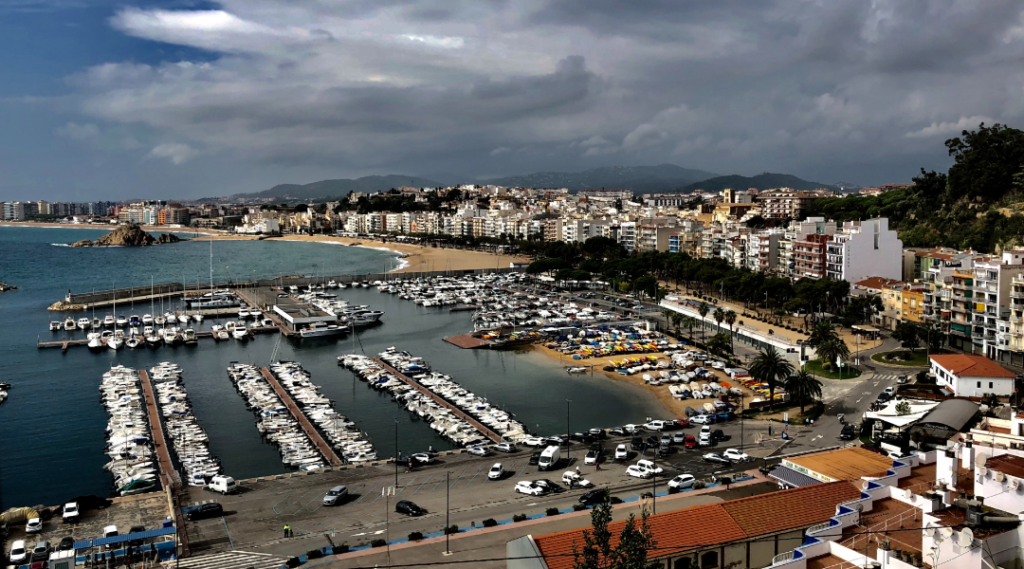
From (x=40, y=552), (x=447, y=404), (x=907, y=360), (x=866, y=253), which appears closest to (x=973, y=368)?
(x=907, y=360)

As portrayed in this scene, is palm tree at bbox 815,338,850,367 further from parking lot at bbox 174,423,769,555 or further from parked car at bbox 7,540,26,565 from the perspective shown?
parked car at bbox 7,540,26,565

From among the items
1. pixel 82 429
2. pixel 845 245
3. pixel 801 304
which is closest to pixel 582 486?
pixel 82 429

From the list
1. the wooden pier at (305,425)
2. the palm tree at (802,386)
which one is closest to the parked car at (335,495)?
the wooden pier at (305,425)

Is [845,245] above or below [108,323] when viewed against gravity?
above

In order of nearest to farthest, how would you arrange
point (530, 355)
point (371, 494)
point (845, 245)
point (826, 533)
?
point (826, 533) → point (371, 494) → point (530, 355) → point (845, 245)

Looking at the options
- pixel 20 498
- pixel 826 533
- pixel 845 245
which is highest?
pixel 845 245

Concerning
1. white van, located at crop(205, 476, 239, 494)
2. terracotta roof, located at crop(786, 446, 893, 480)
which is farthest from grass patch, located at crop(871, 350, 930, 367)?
white van, located at crop(205, 476, 239, 494)

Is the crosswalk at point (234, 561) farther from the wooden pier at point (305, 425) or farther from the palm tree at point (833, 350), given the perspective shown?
the palm tree at point (833, 350)

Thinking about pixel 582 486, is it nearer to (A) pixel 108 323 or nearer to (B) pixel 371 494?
(B) pixel 371 494
